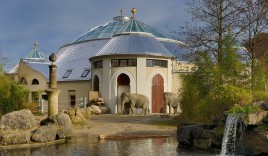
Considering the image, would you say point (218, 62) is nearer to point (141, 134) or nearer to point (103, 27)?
point (141, 134)

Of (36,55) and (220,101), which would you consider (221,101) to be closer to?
(220,101)

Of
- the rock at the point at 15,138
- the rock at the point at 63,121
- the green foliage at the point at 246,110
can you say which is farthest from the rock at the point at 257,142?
the rock at the point at 15,138

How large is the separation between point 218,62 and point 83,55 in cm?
2791

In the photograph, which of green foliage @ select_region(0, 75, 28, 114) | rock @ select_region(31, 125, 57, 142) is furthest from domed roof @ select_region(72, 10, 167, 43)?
rock @ select_region(31, 125, 57, 142)

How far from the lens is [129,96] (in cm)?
3238

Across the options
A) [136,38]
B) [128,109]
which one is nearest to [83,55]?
[136,38]

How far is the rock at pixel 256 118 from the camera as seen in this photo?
42.0 ft

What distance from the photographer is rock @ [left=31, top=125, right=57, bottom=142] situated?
15676mm

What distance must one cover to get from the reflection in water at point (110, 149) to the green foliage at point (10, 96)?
809cm

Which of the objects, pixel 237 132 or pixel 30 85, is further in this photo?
pixel 30 85

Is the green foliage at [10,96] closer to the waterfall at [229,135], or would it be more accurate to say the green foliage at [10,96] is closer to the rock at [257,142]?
the waterfall at [229,135]

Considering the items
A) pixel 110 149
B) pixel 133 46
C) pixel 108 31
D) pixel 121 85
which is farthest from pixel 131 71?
pixel 110 149

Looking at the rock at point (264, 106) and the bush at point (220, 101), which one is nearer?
the rock at point (264, 106)

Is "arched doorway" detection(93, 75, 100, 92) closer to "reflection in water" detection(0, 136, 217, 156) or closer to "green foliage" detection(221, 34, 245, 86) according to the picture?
"green foliage" detection(221, 34, 245, 86)
